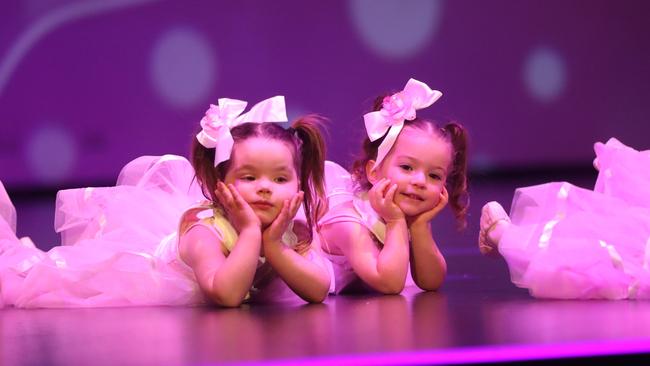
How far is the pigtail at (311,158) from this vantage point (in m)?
1.76

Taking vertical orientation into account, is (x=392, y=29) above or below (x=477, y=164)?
above

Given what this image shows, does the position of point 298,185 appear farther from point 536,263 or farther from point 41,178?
point 41,178

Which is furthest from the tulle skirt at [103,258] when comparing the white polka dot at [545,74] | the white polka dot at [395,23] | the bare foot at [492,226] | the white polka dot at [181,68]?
the white polka dot at [545,74]

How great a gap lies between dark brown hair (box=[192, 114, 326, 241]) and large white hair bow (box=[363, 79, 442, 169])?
0.64 ft

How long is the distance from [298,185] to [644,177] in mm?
613

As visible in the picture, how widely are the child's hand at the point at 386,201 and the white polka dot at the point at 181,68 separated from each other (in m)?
3.26

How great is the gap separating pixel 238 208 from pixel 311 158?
21 centimetres

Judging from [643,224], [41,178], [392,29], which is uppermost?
[392,29]

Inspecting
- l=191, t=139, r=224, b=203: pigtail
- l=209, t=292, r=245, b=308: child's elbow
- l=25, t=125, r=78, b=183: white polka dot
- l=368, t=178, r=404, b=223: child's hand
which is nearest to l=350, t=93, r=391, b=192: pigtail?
l=368, t=178, r=404, b=223: child's hand

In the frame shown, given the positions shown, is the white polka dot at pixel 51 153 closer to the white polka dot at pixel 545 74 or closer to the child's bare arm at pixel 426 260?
the white polka dot at pixel 545 74

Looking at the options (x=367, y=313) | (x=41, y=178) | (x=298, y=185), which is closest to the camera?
(x=367, y=313)

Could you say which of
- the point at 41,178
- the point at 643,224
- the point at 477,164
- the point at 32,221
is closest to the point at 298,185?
the point at 643,224

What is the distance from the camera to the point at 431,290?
191 cm

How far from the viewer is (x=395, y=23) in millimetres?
5340
